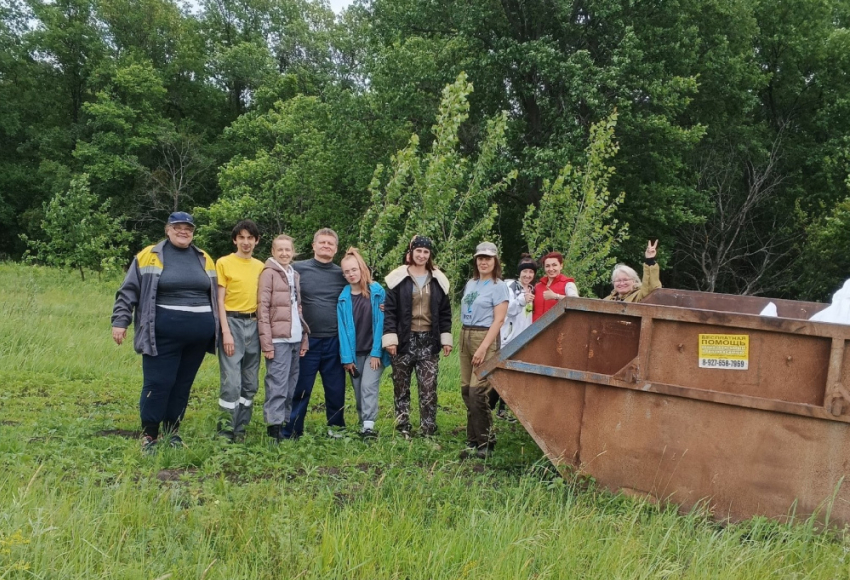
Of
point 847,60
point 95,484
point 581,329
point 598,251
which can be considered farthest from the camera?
point 847,60

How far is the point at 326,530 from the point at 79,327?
31.1ft

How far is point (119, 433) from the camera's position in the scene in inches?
226

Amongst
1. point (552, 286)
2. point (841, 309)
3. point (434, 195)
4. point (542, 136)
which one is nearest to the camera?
point (841, 309)

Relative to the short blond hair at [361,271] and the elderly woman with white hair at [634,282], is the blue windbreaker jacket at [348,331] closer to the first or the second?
the short blond hair at [361,271]

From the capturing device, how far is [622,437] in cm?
436

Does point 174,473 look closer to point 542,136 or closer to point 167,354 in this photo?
point 167,354

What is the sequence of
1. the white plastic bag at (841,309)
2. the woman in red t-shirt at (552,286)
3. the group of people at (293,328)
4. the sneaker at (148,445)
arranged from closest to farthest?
the white plastic bag at (841,309)
the sneaker at (148,445)
the group of people at (293,328)
the woman in red t-shirt at (552,286)

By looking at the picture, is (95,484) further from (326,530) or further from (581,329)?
(581,329)

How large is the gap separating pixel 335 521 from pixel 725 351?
99.3 inches

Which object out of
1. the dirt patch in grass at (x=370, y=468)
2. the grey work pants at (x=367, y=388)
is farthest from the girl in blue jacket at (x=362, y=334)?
the dirt patch in grass at (x=370, y=468)

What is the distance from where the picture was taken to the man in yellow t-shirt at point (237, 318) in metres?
5.49

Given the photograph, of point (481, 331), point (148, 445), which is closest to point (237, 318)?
point (148, 445)

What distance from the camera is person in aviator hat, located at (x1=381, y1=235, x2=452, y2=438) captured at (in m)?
5.82

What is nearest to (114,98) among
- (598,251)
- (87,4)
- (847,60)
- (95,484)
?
(87,4)
